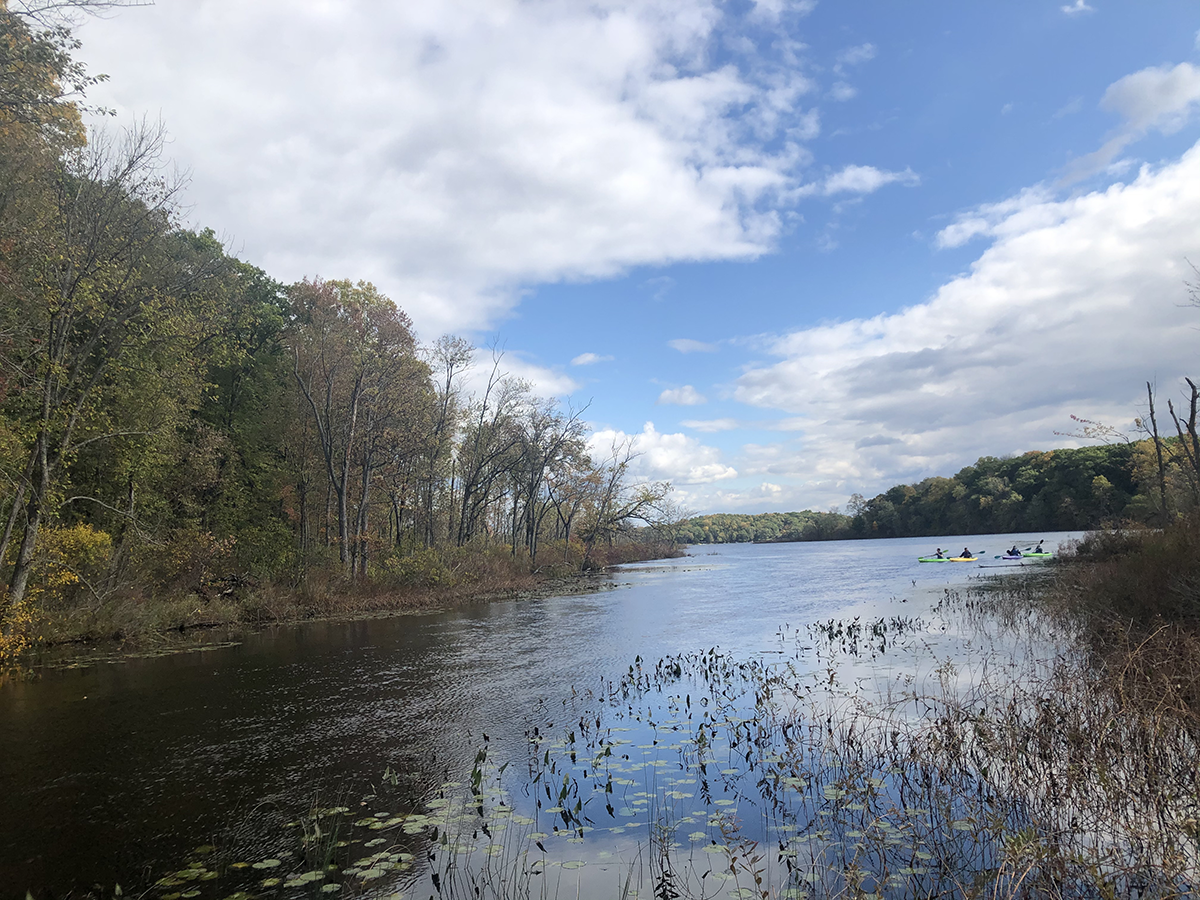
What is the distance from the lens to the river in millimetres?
6008

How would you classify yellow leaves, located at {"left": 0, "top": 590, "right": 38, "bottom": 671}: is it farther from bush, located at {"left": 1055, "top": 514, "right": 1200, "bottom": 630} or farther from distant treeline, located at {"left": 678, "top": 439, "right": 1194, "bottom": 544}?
distant treeline, located at {"left": 678, "top": 439, "right": 1194, "bottom": 544}

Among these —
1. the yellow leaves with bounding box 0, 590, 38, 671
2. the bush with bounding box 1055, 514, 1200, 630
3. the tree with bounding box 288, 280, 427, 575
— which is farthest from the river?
the tree with bounding box 288, 280, 427, 575

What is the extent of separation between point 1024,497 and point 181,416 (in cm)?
9770

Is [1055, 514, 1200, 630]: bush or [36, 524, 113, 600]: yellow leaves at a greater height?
[36, 524, 113, 600]: yellow leaves

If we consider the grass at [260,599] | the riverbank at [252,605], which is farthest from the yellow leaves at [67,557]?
the riverbank at [252,605]

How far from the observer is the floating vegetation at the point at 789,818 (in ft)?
15.4

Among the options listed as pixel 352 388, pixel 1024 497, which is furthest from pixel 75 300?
pixel 1024 497

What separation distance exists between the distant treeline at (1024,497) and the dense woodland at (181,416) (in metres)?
34.0

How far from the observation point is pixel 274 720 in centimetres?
991

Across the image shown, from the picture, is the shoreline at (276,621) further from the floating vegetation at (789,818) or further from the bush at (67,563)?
the floating vegetation at (789,818)

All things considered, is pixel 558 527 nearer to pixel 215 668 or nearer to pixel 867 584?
pixel 867 584

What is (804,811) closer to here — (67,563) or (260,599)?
(67,563)

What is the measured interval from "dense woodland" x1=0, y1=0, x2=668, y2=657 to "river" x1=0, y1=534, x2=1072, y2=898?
407cm

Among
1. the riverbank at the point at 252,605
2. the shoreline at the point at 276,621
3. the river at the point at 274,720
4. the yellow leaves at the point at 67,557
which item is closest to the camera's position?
the river at the point at 274,720
